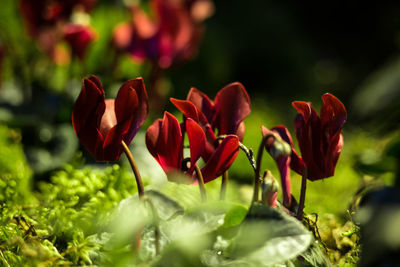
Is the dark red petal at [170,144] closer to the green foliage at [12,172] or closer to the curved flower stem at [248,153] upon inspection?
the curved flower stem at [248,153]

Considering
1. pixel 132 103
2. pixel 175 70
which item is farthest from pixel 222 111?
pixel 175 70

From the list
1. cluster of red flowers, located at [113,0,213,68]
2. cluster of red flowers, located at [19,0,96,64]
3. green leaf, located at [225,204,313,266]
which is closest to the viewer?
green leaf, located at [225,204,313,266]

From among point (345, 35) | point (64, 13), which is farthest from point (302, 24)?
point (64, 13)

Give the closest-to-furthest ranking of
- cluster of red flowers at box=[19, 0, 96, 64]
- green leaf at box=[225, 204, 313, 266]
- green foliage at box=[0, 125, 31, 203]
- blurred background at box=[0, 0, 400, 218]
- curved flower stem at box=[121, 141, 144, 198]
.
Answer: green leaf at box=[225, 204, 313, 266], curved flower stem at box=[121, 141, 144, 198], green foliage at box=[0, 125, 31, 203], blurred background at box=[0, 0, 400, 218], cluster of red flowers at box=[19, 0, 96, 64]

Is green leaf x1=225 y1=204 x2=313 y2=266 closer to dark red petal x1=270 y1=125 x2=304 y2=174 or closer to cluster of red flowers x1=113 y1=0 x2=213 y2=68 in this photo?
dark red petal x1=270 y1=125 x2=304 y2=174

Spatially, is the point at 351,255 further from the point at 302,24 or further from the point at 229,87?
the point at 302,24

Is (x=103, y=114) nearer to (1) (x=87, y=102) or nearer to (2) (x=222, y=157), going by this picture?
(1) (x=87, y=102)

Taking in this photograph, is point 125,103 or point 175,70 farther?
point 175,70

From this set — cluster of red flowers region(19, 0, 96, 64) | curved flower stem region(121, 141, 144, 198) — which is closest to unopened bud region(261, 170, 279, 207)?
curved flower stem region(121, 141, 144, 198)
